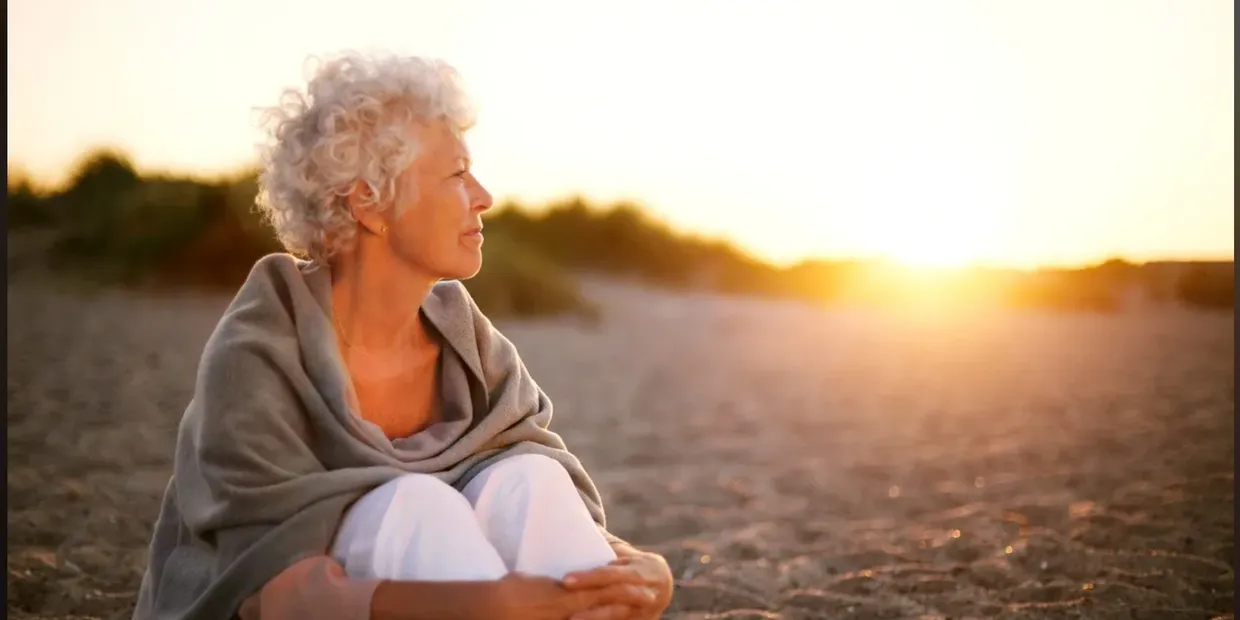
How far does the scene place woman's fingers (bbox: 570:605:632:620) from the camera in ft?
4.72

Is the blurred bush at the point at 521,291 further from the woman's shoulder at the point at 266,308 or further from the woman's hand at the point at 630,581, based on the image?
the woman's hand at the point at 630,581

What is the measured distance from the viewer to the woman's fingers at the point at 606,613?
1438 millimetres

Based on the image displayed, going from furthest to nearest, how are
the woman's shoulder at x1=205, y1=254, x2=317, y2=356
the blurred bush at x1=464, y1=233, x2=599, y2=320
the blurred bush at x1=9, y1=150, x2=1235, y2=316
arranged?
the blurred bush at x1=464, y1=233, x2=599, y2=320 → the blurred bush at x1=9, y1=150, x2=1235, y2=316 → the woman's shoulder at x1=205, y1=254, x2=317, y2=356

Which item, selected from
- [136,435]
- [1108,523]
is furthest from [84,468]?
[1108,523]

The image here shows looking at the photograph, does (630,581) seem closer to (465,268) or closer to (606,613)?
(606,613)

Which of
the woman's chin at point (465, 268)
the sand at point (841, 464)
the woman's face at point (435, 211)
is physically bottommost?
the sand at point (841, 464)

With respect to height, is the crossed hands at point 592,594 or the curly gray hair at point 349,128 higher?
the curly gray hair at point 349,128

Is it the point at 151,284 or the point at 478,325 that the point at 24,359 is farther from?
the point at 478,325

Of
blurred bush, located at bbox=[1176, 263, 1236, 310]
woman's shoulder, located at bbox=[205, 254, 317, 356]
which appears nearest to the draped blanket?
woman's shoulder, located at bbox=[205, 254, 317, 356]

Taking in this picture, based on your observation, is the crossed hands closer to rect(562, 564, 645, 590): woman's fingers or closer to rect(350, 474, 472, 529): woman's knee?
rect(562, 564, 645, 590): woman's fingers

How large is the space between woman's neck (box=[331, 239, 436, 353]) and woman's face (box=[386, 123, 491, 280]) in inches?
1.2

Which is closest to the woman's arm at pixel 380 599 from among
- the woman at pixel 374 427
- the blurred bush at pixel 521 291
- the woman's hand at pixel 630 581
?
the woman at pixel 374 427

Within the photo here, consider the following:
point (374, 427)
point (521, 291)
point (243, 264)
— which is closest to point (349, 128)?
point (374, 427)

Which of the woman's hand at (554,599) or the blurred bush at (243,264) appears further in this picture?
the blurred bush at (243,264)
